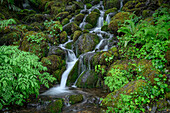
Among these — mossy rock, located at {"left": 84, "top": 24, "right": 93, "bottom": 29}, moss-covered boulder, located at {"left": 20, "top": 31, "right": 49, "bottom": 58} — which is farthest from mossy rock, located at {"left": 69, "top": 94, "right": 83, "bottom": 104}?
mossy rock, located at {"left": 84, "top": 24, "right": 93, "bottom": 29}

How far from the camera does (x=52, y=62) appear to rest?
264 inches

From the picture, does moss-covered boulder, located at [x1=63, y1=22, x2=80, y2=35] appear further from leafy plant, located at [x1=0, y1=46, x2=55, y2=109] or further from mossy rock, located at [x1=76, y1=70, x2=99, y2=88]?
leafy plant, located at [x1=0, y1=46, x2=55, y2=109]

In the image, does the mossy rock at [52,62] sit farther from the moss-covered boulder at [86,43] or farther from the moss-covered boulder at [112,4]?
the moss-covered boulder at [112,4]

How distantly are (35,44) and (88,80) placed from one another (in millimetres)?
4494

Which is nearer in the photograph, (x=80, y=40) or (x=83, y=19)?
(x=80, y=40)

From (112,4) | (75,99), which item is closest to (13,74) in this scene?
(75,99)

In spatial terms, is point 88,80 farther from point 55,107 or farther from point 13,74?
point 13,74

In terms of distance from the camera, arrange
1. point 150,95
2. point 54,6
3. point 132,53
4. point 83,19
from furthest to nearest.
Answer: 1. point 54,6
2. point 83,19
3. point 132,53
4. point 150,95

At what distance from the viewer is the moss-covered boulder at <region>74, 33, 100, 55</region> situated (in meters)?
8.10

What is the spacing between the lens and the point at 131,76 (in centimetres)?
455

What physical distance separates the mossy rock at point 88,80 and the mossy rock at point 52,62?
1716 mm

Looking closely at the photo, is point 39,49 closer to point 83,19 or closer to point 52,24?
point 52,24

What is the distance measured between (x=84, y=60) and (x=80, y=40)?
8.17ft

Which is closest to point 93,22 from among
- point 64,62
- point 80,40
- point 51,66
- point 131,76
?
point 80,40
